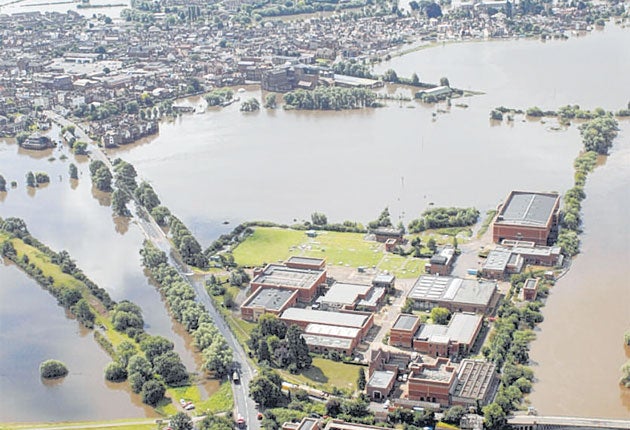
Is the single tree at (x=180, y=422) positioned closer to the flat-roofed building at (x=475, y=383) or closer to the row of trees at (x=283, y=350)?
the row of trees at (x=283, y=350)

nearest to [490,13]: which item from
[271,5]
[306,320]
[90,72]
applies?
[271,5]

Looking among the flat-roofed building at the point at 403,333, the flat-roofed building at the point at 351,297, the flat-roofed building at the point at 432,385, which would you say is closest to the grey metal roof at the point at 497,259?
the flat-roofed building at the point at 351,297

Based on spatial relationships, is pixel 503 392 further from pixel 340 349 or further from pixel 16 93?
pixel 16 93

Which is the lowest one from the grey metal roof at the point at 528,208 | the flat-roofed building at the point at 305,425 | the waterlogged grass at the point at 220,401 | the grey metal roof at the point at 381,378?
the waterlogged grass at the point at 220,401

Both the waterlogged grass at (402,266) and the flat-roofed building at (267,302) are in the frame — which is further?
the waterlogged grass at (402,266)

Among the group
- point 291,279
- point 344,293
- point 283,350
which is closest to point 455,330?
point 344,293

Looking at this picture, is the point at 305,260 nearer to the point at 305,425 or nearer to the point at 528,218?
the point at 528,218

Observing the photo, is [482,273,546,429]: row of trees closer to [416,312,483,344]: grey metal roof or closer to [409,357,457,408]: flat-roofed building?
[416,312,483,344]: grey metal roof
